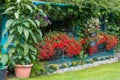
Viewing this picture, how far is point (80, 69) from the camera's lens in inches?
444

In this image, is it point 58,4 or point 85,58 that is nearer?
point 58,4

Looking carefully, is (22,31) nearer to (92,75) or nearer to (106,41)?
(92,75)

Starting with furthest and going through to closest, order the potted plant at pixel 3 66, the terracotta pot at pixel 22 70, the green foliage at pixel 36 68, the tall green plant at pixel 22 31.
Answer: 1. the green foliage at pixel 36 68
2. the terracotta pot at pixel 22 70
3. the tall green plant at pixel 22 31
4. the potted plant at pixel 3 66

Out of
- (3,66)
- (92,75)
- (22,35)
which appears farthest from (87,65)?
(3,66)

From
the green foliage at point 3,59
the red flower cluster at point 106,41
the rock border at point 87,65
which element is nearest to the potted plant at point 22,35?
the green foliage at point 3,59

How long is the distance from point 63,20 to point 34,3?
92.0 inches

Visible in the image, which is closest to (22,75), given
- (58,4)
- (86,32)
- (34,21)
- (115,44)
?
(34,21)

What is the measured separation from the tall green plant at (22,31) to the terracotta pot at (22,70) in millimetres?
125

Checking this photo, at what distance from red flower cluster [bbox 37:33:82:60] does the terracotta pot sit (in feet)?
2.16

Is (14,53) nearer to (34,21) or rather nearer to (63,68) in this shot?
(34,21)

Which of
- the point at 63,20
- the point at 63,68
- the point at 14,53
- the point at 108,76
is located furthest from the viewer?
the point at 63,20

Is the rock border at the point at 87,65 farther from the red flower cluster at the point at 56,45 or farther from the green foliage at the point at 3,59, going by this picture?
the green foliage at the point at 3,59

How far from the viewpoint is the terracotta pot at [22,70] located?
9.12 m

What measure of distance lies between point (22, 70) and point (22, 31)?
114cm
